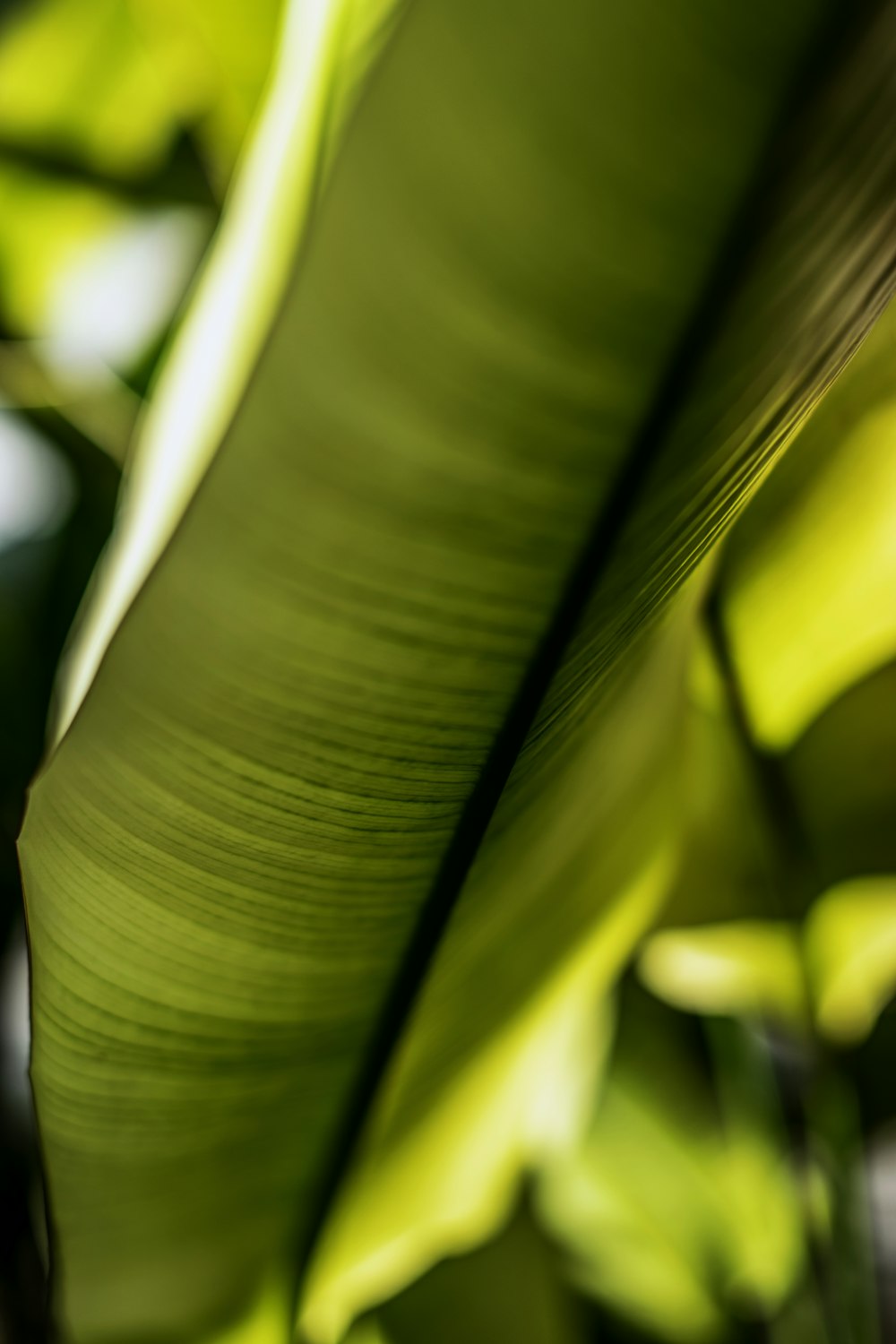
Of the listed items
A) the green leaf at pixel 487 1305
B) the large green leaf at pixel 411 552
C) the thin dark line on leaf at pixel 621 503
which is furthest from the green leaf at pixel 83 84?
the green leaf at pixel 487 1305

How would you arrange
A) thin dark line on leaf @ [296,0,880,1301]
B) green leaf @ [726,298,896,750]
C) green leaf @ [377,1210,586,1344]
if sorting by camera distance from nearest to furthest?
1. thin dark line on leaf @ [296,0,880,1301]
2. green leaf @ [726,298,896,750]
3. green leaf @ [377,1210,586,1344]

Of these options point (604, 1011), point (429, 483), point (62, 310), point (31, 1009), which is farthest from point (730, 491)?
point (62, 310)

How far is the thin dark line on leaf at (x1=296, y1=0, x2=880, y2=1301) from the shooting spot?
0.43 feet

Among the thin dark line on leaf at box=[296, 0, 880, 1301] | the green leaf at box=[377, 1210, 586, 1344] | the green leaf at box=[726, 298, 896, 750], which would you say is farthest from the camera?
the green leaf at box=[377, 1210, 586, 1344]

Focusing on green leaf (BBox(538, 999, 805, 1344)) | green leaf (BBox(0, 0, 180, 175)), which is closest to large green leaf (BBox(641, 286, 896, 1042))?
green leaf (BBox(538, 999, 805, 1344))

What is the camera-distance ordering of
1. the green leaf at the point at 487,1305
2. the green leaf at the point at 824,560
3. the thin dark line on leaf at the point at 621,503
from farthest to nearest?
1. the green leaf at the point at 487,1305
2. the green leaf at the point at 824,560
3. the thin dark line on leaf at the point at 621,503

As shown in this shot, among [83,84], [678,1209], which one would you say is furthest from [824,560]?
[83,84]

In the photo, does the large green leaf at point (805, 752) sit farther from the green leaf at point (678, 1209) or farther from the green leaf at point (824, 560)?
the green leaf at point (678, 1209)

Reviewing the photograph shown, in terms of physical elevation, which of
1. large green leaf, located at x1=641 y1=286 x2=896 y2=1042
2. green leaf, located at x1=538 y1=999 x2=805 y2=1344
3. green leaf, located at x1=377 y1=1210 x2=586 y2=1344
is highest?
large green leaf, located at x1=641 y1=286 x2=896 y2=1042

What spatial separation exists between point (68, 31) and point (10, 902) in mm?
471

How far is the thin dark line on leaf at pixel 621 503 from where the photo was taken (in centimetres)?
13

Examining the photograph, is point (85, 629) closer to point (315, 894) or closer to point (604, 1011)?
point (315, 894)

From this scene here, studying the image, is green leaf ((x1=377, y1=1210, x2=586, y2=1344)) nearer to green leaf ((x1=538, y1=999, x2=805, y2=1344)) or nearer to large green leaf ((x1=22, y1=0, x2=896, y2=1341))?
green leaf ((x1=538, y1=999, x2=805, y2=1344))

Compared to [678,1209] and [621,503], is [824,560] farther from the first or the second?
[678,1209]
